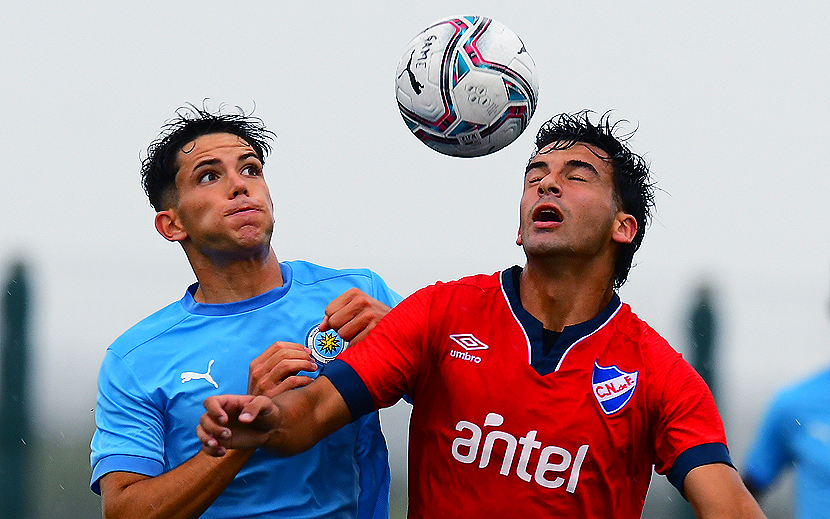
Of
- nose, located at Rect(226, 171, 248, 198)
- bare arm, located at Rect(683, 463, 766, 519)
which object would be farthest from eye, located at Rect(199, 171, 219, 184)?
bare arm, located at Rect(683, 463, 766, 519)

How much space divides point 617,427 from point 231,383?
4.80 ft

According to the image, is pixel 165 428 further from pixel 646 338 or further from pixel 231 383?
pixel 646 338

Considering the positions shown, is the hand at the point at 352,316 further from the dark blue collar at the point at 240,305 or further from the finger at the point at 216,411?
the finger at the point at 216,411

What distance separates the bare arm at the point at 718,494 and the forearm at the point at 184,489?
4.86 ft

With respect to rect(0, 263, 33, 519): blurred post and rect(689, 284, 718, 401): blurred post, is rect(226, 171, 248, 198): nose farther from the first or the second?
rect(689, 284, 718, 401): blurred post

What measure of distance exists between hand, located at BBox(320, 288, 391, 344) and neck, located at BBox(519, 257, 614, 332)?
1.79ft

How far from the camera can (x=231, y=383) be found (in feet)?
12.9

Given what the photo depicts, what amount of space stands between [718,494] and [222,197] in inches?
85.8

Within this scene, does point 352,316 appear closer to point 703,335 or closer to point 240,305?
Answer: point 240,305

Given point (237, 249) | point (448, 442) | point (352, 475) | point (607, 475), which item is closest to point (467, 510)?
point (448, 442)

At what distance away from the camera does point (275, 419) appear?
3.18 meters

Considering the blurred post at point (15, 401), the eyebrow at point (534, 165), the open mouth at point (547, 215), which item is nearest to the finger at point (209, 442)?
the open mouth at point (547, 215)

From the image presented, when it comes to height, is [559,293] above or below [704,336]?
above

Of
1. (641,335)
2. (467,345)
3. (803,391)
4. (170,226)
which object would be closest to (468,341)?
(467,345)
